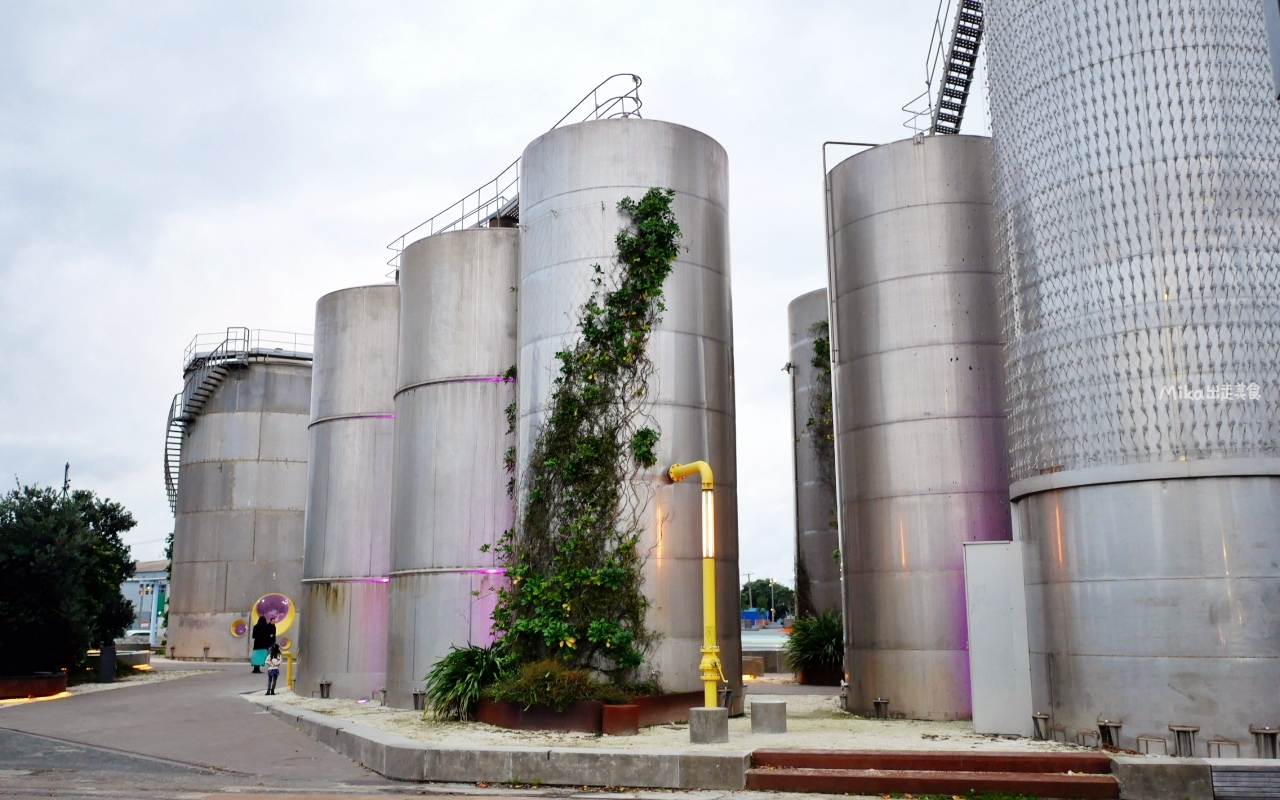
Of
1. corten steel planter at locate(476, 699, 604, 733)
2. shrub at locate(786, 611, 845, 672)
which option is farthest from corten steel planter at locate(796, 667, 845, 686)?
corten steel planter at locate(476, 699, 604, 733)

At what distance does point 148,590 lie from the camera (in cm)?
12488

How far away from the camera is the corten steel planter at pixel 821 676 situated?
29.7 m

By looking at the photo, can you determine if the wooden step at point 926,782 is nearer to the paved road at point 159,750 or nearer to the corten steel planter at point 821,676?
the paved road at point 159,750

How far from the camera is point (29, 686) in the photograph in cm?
2612

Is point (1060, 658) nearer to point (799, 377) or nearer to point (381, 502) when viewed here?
point (381, 502)

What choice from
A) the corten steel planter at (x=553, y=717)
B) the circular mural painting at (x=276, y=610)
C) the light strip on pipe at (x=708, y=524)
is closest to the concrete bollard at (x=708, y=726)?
the corten steel planter at (x=553, y=717)

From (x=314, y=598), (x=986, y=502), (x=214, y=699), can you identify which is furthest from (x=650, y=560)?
(x=214, y=699)

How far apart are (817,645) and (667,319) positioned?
13.6 metres

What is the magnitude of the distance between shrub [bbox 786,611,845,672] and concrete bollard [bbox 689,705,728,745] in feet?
48.2

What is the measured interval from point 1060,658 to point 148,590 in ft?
417

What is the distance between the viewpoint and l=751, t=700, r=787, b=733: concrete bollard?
55.7 ft

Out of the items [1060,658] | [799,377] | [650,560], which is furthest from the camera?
[799,377]

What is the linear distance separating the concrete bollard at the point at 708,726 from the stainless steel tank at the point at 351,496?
11.8m

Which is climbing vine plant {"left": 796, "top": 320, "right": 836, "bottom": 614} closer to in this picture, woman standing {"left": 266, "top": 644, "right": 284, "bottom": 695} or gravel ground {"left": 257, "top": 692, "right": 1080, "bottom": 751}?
gravel ground {"left": 257, "top": 692, "right": 1080, "bottom": 751}
